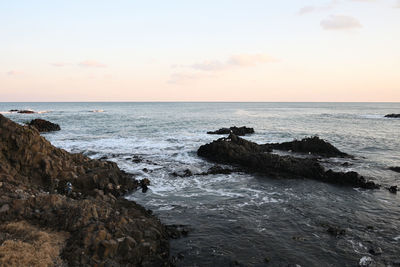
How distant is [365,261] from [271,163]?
14.4 m

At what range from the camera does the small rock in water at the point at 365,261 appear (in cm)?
1114

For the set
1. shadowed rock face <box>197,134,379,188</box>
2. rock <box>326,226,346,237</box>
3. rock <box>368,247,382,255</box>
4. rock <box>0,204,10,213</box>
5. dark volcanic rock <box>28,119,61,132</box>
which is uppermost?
dark volcanic rock <box>28,119,61,132</box>

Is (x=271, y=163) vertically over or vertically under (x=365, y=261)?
over

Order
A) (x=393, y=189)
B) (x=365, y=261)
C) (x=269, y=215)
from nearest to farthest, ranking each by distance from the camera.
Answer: (x=365, y=261) < (x=269, y=215) < (x=393, y=189)

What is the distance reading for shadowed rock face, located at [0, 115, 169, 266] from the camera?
9927 millimetres

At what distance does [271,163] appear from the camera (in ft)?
83.7

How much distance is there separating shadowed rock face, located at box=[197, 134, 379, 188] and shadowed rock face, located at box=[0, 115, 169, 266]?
13219mm

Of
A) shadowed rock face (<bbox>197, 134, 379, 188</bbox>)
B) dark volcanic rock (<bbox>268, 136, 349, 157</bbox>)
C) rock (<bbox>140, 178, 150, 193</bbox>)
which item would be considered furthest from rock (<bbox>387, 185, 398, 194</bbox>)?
rock (<bbox>140, 178, 150, 193</bbox>)

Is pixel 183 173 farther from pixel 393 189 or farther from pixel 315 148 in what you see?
pixel 315 148

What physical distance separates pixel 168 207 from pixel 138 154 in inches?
635

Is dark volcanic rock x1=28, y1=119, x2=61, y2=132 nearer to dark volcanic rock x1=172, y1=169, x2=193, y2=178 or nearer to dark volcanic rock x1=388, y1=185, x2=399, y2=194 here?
dark volcanic rock x1=172, y1=169, x2=193, y2=178

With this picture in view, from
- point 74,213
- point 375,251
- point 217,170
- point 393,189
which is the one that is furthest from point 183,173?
point 393,189

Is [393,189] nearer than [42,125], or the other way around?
[393,189]

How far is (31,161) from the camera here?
17484 mm
